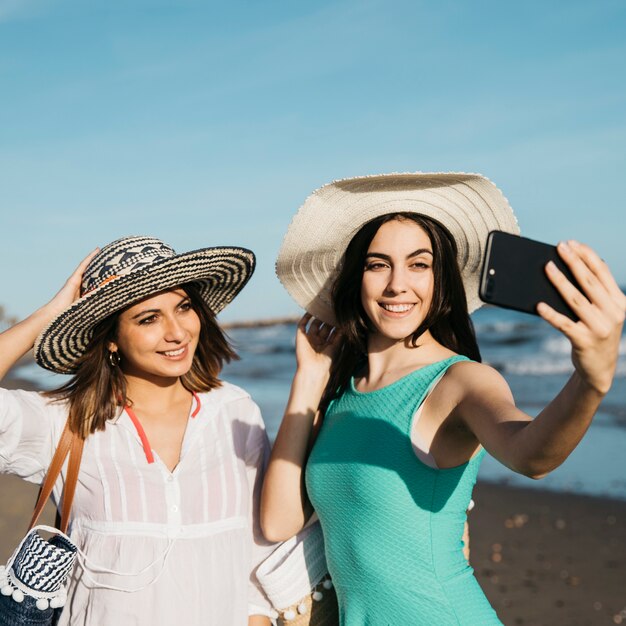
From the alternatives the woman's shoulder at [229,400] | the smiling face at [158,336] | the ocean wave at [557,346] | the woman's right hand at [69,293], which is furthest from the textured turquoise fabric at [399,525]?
the ocean wave at [557,346]

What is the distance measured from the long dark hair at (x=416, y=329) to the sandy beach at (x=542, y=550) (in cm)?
321

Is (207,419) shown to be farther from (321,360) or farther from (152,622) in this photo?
(152,622)

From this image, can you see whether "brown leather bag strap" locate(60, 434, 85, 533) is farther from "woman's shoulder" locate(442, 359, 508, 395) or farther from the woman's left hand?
the woman's left hand

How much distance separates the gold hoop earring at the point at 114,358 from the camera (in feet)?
9.77

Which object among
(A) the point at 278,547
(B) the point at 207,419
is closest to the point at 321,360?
(B) the point at 207,419

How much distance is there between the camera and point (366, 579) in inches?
101

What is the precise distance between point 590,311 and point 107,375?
1.88 m

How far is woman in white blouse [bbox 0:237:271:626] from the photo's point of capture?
2.62m

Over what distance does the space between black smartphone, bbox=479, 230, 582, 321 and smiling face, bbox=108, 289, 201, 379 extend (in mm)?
1379

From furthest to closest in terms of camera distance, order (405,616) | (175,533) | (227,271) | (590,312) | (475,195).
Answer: (227,271), (475,195), (175,533), (405,616), (590,312)

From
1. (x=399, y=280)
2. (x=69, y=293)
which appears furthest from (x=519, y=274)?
(x=69, y=293)

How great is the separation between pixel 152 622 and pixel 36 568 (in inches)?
15.8

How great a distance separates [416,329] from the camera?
9.19 ft

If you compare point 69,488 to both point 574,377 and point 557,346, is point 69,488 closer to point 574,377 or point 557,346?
point 574,377
